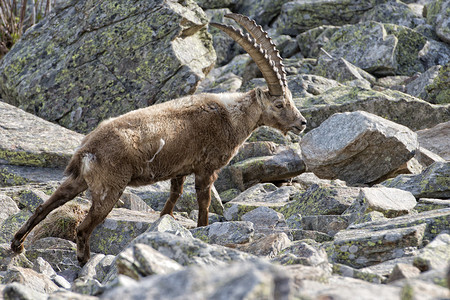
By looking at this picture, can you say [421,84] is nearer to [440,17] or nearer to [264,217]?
[440,17]

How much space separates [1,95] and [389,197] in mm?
10736

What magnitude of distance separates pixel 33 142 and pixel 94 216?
3871mm

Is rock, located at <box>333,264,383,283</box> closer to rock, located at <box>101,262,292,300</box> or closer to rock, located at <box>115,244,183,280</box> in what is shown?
rock, located at <box>115,244,183,280</box>

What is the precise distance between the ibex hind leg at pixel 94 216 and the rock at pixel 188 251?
122 inches

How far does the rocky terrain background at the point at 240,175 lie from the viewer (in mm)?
4535

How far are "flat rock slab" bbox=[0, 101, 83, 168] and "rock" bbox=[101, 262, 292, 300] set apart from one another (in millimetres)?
8447

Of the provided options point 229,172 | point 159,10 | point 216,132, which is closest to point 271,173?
point 229,172

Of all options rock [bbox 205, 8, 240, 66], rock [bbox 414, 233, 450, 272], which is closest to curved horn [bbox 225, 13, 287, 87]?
rock [bbox 414, 233, 450, 272]

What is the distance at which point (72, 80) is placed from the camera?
1395 cm

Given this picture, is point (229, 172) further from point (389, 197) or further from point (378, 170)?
point (389, 197)

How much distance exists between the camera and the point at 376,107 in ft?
48.7

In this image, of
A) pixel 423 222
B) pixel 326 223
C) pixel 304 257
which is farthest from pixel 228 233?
pixel 423 222

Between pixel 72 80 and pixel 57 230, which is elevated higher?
pixel 72 80

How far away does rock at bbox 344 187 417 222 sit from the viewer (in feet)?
27.5
